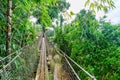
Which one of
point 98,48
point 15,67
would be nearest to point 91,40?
point 98,48

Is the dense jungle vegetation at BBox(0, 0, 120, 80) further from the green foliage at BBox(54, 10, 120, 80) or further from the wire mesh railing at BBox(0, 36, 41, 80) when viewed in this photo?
the wire mesh railing at BBox(0, 36, 41, 80)

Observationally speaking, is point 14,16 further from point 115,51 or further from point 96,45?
point 115,51

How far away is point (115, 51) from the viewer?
13.8 ft

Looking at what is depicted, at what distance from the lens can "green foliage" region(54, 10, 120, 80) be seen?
4039 millimetres

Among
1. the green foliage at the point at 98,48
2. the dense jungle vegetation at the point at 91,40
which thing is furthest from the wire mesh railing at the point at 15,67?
the green foliage at the point at 98,48

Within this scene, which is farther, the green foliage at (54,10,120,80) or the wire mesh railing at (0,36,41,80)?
the green foliage at (54,10,120,80)

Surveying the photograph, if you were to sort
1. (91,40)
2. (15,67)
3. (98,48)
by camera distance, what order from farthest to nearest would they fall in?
(91,40), (98,48), (15,67)

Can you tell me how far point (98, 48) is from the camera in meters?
4.65

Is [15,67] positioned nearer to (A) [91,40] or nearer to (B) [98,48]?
(B) [98,48]

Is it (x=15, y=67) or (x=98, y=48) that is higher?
(x=98, y=48)

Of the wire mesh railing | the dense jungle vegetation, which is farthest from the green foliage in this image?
the wire mesh railing

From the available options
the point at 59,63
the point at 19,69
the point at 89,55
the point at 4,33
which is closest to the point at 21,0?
the point at 4,33

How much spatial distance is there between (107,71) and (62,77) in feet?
3.82

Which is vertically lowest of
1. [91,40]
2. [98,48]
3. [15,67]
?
[15,67]
